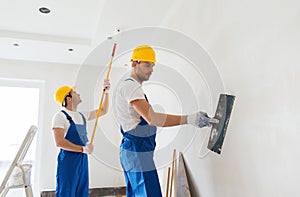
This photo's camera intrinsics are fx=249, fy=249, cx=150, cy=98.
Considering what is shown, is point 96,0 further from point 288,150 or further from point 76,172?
point 288,150

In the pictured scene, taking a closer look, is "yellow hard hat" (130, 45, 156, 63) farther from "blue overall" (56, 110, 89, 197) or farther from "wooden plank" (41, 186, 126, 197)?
"wooden plank" (41, 186, 126, 197)

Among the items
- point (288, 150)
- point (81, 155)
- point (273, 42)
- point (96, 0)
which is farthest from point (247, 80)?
point (96, 0)

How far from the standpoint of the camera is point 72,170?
228 cm

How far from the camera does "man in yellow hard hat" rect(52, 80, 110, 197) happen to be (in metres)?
2.23

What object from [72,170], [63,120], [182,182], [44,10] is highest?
[44,10]

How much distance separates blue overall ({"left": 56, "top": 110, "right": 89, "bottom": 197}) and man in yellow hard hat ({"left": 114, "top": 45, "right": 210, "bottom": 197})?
30.9 inches

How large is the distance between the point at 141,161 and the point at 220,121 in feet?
1.79

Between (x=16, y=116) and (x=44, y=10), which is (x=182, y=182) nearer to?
(x=44, y=10)

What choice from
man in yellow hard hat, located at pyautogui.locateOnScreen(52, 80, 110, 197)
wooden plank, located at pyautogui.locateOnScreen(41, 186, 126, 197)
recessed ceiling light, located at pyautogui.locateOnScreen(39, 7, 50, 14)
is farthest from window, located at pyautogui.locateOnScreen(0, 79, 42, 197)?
man in yellow hard hat, located at pyautogui.locateOnScreen(52, 80, 110, 197)

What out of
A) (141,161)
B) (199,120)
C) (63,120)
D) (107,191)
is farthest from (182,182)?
(107,191)

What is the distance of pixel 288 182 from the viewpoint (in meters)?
1.01

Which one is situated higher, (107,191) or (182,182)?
(182,182)

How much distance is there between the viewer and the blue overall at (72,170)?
223 centimetres

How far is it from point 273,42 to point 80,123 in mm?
1960
